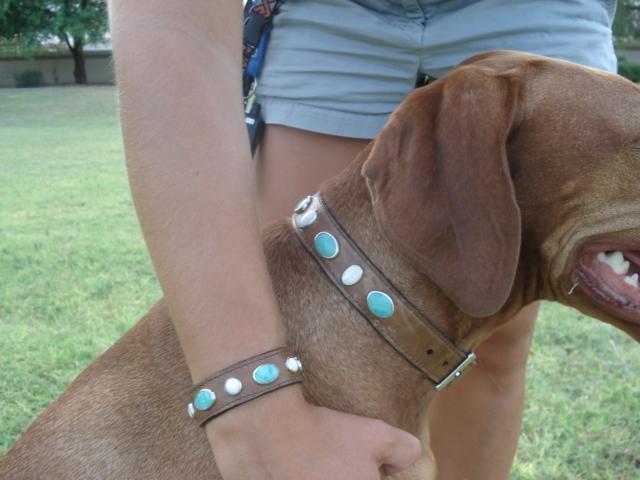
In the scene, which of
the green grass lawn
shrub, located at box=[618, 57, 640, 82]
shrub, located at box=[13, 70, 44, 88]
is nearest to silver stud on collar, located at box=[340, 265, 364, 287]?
the green grass lawn

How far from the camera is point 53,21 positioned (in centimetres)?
4259

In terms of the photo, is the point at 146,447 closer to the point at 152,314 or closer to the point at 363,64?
the point at 152,314

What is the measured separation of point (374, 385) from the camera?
1.99m

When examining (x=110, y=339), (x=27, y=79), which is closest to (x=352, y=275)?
(x=110, y=339)

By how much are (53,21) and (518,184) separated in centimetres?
4520

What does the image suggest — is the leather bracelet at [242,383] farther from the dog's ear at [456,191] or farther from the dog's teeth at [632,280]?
the dog's teeth at [632,280]

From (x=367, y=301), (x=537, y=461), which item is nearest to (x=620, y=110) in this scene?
(x=367, y=301)

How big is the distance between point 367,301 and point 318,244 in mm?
205

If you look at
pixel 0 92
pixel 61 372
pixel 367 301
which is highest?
pixel 367 301

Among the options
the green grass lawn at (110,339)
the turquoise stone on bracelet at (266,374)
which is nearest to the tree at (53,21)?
the green grass lawn at (110,339)

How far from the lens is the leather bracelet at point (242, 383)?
65.4 inches

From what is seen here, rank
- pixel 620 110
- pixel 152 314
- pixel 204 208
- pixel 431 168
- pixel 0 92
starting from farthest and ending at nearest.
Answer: pixel 0 92
pixel 152 314
pixel 620 110
pixel 431 168
pixel 204 208

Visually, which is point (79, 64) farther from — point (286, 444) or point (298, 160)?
point (286, 444)

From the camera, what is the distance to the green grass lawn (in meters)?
3.97
